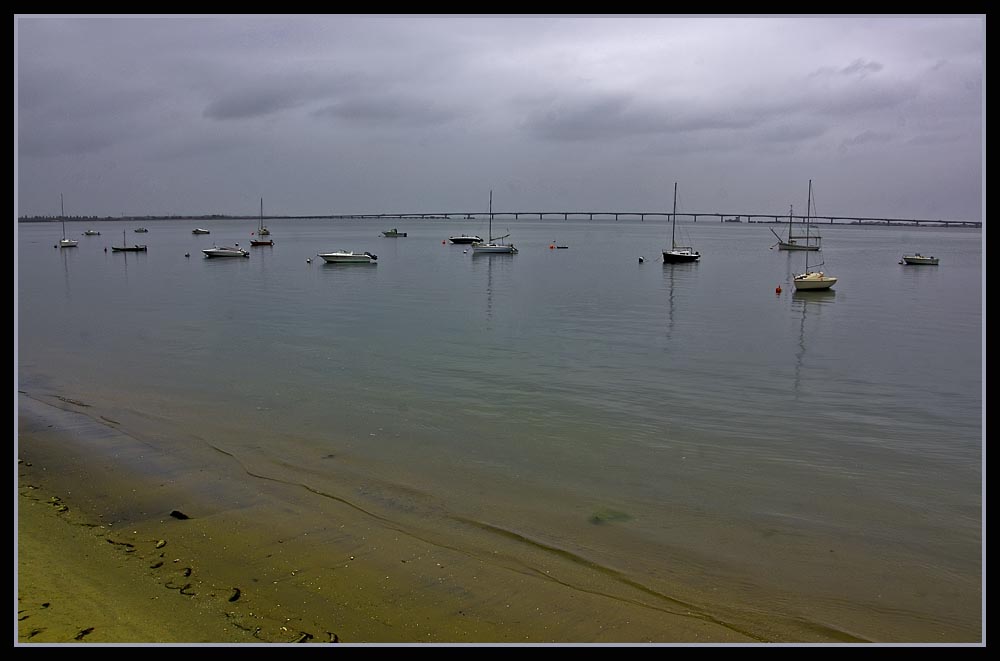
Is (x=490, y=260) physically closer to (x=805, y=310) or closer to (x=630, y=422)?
(x=805, y=310)

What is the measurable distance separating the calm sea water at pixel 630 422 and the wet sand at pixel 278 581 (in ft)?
2.20

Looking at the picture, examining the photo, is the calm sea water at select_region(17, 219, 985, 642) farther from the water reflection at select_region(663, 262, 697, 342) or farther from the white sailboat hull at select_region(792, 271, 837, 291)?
the white sailboat hull at select_region(792, 271, 837, 291)

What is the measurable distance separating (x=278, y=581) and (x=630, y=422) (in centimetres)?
894

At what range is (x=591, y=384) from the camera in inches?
742

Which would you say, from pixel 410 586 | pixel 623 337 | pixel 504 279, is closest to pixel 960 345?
pixel 623 337

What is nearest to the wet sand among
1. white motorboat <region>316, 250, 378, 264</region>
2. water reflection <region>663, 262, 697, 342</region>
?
water reflection <region>663, 262, 697, 342</region>

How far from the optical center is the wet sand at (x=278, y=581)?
23.1 ft

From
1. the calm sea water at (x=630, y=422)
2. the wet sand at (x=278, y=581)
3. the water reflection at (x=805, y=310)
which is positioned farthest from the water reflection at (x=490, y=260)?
the wet sand at (x=278, y=581)

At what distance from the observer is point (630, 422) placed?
15297 mm

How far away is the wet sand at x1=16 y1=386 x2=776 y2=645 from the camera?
704 centimetres

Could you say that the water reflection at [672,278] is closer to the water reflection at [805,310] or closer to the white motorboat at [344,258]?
the water reflection at [805,310]

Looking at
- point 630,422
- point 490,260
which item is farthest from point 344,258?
point 630,422

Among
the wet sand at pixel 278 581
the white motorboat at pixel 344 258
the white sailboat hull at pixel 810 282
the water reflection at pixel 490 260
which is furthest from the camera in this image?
the white motorboat at pixel 344 258
